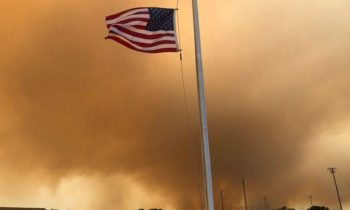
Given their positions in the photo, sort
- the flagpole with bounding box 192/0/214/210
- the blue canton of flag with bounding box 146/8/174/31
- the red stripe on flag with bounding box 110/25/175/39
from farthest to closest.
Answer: the blue canton of flag with bounding box 146/8/174/31 < the red stripe on flag with bounding box 110/25/175/39 < the flagpole with bounding box 192/0/214/210

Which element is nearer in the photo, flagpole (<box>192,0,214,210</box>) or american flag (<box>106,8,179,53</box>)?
flagpole (<box>192,0,214,210</box>)

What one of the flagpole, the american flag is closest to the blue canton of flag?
the american flag

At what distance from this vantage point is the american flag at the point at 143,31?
18.0 metres

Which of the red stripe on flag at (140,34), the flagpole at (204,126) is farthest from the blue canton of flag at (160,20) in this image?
the flagpole at (204,126)

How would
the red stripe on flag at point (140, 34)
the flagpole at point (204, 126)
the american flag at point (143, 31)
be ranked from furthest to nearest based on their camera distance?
1. the red stripe on flag at point (140, 34)
2. the american flag at point (143, 31)
3. the flagpole at point (204, 126)

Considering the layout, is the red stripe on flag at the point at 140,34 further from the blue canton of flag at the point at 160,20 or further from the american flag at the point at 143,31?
the blue canton of flag at the point at 160,20

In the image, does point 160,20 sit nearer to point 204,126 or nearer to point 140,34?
point 140,34

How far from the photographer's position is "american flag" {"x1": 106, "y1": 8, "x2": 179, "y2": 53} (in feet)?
59.1

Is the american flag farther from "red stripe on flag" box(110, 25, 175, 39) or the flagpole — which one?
the flagpole

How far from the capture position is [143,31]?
59.8 feet

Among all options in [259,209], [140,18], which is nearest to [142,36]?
[140,18]

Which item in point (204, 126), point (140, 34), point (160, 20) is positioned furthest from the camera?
point (160, 20)

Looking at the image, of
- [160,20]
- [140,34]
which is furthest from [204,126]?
[160,20]

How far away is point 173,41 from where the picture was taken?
59.5 ft
